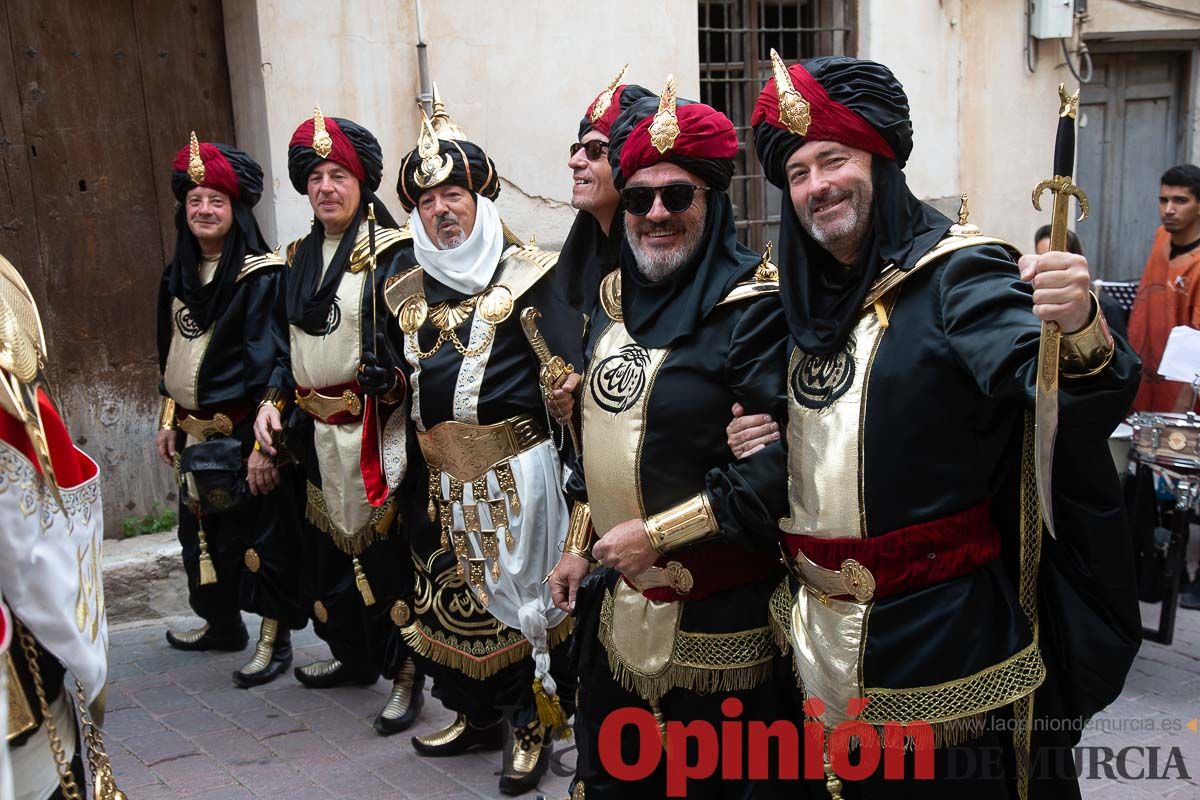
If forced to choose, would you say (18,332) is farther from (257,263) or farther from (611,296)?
(257,263)

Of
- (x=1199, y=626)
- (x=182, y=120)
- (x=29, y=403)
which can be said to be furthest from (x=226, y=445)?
(x=1199, y=626)

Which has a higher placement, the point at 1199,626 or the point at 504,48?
the point at 504,48

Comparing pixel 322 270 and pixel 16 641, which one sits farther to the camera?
pixel 322 270

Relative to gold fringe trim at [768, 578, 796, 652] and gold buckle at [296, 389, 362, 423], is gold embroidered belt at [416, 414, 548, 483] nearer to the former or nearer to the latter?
gold buckle at [296, 389, 362, 423]

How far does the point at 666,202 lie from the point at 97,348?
431cm

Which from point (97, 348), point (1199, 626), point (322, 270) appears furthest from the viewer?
point (97, 348)

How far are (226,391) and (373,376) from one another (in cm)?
121

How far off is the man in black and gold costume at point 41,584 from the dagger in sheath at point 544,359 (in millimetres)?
1422

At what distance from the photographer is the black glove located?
4.09 metres

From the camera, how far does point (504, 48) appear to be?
6723 mm

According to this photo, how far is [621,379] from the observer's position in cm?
291

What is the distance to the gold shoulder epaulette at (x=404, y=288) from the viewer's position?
412cm

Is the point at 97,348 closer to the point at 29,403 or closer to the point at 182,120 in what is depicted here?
the point at 182,120

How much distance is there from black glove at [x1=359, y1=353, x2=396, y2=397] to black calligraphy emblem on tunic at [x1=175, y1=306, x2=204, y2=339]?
4.06ft
